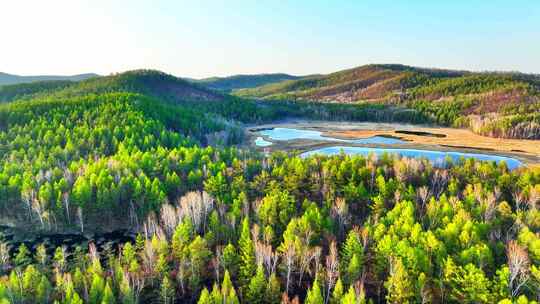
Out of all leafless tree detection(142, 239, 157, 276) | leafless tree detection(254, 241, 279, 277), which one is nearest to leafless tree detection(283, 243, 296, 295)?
leafless tree detection(254, 241, 279, 277)

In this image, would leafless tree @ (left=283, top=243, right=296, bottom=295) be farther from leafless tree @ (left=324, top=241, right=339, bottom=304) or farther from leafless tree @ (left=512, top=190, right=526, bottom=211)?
leafless tree @ (left=512, top=190, right=526, bottom=211)

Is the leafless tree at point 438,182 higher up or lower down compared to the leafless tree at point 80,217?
higher up

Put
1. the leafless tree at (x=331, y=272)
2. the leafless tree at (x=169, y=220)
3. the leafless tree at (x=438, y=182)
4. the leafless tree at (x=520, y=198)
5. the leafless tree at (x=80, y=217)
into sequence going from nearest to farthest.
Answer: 1. the leafless tree at (x=331, y=272)
2. the leafless tree at (x=169, y=220)
3. the leafless tree at (x=520, y=198)
4. the leafless tree at (x=80, y=217)
5. the leafless tree at (x=438, y=182)

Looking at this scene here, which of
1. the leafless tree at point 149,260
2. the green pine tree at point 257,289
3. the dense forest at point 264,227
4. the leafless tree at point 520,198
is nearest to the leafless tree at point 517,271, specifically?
the dense forest at point 264,227

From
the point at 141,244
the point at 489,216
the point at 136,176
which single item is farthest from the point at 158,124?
the point at 489,216

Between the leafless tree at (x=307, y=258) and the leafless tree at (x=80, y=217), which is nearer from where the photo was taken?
the leafless tree at (x=307, y=258)

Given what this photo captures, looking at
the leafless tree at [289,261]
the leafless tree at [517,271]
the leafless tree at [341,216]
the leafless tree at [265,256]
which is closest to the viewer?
the leafless tree at [517,271]

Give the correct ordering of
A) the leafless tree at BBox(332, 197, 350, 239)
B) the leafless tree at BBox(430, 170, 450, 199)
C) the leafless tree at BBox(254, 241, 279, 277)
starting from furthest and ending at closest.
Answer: the leafless tree at BBox(430, 170, 450, 199) → the leafless tree at BBox(332, 197, 350, 239) → the leafless tree at BBox(254, 241, 279, 277)

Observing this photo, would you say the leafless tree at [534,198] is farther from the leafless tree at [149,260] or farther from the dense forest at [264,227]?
the leafless tree at [149,260]
